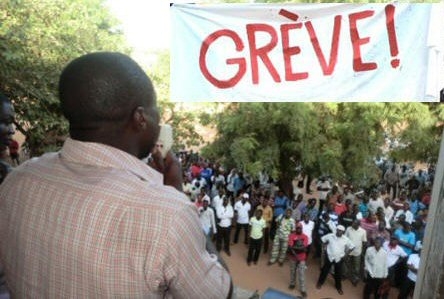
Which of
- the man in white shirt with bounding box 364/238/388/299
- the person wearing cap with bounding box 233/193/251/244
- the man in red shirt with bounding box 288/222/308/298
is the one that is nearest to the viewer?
the man in white shirt with bounding box 364/238/388/299

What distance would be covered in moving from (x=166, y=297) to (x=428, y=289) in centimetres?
87

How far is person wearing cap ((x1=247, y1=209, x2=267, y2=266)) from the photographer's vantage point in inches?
376

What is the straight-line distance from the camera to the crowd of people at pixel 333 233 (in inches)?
321

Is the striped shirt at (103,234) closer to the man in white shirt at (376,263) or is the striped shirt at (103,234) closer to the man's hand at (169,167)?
the man's hand at (169,167)

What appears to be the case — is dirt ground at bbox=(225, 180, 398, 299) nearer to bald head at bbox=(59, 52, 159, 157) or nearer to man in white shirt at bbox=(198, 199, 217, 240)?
man in white shirt at bbox=(198, 199, 217, 240)

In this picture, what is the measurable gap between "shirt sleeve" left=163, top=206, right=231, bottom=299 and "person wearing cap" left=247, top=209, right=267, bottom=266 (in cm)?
861

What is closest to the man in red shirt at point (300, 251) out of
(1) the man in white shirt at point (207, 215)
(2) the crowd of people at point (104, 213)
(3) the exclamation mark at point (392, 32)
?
(1) the man in white shirt at point (207, 215)

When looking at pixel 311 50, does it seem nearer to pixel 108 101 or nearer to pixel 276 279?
pixel 108 101

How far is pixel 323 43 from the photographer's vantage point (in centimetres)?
→ 280

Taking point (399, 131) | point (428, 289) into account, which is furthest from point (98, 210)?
point (399, 131)

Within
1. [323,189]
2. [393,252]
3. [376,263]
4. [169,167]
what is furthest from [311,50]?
[323,189]

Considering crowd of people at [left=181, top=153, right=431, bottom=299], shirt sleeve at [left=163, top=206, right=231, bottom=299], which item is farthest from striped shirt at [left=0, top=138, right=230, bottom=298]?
crowd of people at [left=181, top=153, right=431, bottom=299]

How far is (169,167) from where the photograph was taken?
1.56 meters

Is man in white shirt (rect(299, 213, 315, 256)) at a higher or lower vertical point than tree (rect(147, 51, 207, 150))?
lower
